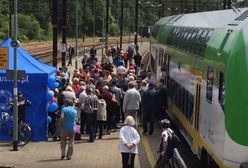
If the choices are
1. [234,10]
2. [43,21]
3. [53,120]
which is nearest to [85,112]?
[53,120]

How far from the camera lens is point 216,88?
12.2 metres

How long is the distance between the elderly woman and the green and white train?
1.34m

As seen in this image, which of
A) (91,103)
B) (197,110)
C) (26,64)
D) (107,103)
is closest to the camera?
(197,110)

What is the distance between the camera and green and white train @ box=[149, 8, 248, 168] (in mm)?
10664

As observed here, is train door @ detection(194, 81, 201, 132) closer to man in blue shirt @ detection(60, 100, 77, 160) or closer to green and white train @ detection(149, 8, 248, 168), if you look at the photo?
green and white train @ detection(149, 8, 248, 168)

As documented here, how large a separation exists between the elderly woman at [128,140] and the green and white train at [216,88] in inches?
52.8

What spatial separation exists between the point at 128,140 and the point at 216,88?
2785 mm

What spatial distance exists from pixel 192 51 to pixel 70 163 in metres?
4.05

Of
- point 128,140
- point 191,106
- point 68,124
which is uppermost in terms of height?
point 191,106

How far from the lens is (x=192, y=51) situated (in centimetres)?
1723

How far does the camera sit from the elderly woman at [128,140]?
14.2 metres

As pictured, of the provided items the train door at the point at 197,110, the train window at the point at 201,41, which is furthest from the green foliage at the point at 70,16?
the train door at the point at 197,110

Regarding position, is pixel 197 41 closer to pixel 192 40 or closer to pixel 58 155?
pixel 192 40

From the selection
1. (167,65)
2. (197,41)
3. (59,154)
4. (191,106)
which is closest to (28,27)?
(167,65)
